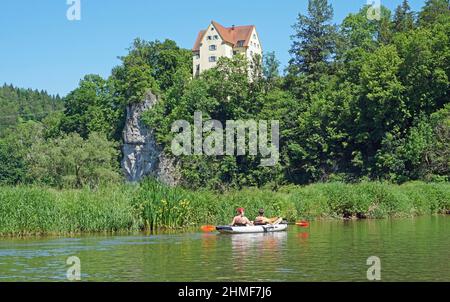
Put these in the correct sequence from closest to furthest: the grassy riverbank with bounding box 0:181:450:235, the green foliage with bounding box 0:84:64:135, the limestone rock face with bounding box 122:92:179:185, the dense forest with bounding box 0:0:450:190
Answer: the grassy riverbank with bounding box 0:181:450:235
the dense forest with bounding box 0:0:450:190
the limestone rock face with bounding box 122:92:179:185
the green foliage with bounding box 0:84:64:135

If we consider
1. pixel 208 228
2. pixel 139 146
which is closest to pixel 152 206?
pixel 208 228

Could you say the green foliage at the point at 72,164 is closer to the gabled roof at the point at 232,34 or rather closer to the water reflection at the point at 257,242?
the gabled roof at the point at 232,34

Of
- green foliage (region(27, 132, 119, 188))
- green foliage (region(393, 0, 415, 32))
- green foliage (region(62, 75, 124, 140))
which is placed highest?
green foliage (region(393, 0, 415, 32))

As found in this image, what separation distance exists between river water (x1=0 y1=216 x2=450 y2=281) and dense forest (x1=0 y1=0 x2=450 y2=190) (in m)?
32.8

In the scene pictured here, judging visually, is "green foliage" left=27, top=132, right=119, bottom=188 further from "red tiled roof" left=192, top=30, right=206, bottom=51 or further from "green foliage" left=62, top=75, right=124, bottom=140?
"red tiled roof" left=192, top=30, right=206, bottom=51

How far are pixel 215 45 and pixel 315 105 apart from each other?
35795 millimetres

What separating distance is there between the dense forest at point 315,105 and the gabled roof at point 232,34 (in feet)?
23.6

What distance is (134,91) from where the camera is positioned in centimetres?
9656

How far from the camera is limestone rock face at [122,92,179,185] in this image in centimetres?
9569

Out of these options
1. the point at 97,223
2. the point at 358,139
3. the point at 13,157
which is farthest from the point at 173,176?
the point at 97,223

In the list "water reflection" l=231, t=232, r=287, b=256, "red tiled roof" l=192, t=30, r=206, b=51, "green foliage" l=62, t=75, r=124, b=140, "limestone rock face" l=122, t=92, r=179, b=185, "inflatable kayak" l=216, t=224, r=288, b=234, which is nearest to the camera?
"water reflection" l=231, t=232, r=287, b=256

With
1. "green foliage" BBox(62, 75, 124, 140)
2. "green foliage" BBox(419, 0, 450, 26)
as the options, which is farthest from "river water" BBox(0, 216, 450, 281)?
"green foliage" BBox(62, 75, 124, 140)

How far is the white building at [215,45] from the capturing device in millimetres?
105750

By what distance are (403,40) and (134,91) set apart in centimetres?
4208
